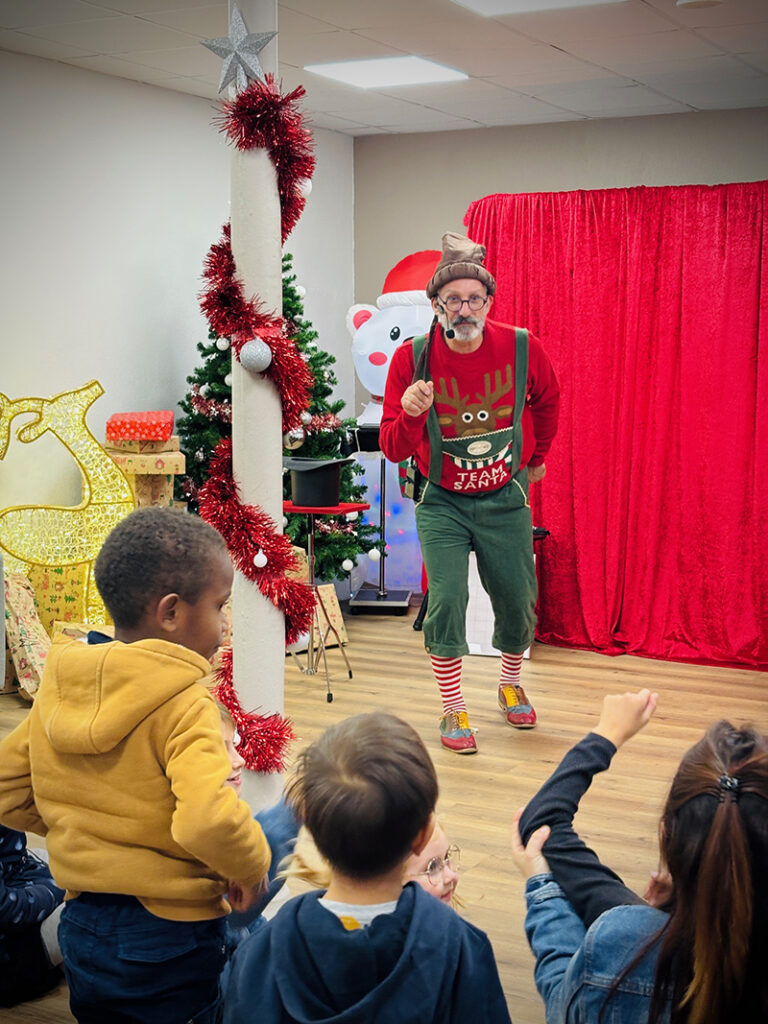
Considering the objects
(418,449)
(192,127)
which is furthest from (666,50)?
(192,127)

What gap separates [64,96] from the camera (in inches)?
192

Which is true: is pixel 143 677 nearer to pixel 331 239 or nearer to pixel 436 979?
pixel 436 979

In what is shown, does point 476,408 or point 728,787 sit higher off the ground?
Answer: point 476,408

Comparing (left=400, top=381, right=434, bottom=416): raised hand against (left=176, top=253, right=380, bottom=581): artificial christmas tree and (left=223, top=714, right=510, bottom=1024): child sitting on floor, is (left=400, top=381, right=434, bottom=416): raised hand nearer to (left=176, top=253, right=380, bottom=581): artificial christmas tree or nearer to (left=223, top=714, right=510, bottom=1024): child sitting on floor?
(left=176, top=253, right=380, bottom=581): artificial christmas tree

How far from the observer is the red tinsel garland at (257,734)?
2.64 meters

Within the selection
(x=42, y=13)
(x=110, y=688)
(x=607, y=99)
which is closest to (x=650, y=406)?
(x=607, y=99)

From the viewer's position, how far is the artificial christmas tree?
17.4 ft

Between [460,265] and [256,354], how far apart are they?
1.45 m

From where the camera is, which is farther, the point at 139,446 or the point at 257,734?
the point at 139,446

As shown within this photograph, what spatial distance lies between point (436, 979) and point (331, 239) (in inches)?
224

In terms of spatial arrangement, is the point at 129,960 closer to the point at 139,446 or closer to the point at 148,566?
the point at 148,566

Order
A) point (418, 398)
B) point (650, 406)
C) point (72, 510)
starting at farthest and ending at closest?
1. point (650, 406)
2. point (72, 510)
3. point (418, 398)

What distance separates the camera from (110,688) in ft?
5.19

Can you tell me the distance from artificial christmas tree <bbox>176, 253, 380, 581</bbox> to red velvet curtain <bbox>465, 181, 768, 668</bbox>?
92 centimetres
